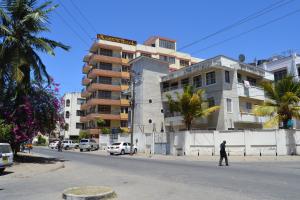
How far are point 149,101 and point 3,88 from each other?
25799 millimetres

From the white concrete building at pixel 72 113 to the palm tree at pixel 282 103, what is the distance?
209ft

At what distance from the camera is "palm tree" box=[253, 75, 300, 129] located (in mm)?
28781

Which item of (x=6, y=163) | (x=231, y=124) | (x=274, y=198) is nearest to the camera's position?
(x=274, y=198)

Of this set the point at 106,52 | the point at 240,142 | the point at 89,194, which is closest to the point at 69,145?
the point at 106,52

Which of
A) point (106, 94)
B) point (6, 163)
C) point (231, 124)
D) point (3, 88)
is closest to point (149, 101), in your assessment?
point (231, 124)

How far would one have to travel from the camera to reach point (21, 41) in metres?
23.0

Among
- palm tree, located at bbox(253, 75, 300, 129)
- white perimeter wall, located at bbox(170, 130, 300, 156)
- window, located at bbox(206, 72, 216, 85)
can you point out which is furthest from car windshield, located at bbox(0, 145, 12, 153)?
window, located at bbox(206, 72, 216, 85)

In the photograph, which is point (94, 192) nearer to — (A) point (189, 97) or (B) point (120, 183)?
(B) point (120, 183)

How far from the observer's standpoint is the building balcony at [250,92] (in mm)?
38812

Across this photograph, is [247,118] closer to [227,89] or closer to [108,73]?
[227,89]

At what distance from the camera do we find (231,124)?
37.3m

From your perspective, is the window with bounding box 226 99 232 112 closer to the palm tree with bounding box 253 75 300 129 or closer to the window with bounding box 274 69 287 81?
the palm tree with bounding box 253 75 300 129

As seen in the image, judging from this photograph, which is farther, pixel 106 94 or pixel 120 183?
pixel 106 94

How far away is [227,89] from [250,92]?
4.35 metres
